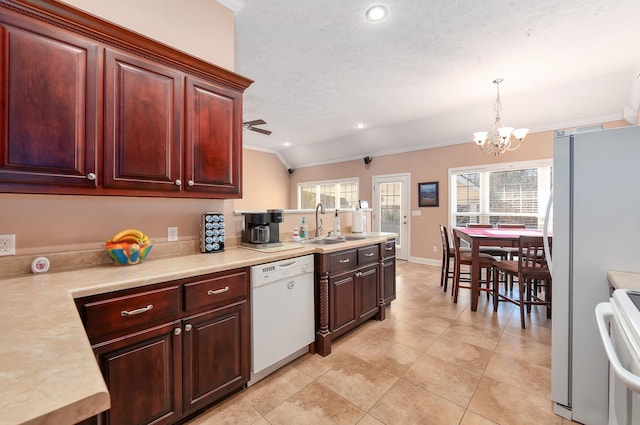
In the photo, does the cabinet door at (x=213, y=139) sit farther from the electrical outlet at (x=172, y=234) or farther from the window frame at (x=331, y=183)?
the window frame at (x=331, y=183)

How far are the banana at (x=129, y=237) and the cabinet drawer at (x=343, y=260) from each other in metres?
1.37

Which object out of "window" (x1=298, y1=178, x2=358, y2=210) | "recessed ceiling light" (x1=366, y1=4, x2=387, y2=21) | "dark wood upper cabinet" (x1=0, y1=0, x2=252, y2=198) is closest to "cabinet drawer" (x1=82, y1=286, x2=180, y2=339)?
"dark wood upper cabinet" (x1=0, y1=0, x2=252, y2=198)

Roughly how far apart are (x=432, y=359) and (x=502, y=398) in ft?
1.76

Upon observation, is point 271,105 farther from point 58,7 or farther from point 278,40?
point 58,7

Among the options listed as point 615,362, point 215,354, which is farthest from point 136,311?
point 615,362

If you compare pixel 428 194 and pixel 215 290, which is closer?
pixel 215 290

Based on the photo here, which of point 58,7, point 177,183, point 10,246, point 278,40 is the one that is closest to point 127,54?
point 58,7

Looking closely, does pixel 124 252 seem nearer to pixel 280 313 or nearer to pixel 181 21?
pixel 280 313

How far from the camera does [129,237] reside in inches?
66.7

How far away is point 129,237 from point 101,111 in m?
0.73

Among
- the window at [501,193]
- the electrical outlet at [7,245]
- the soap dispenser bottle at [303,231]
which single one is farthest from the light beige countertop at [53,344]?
the window at [501,193]

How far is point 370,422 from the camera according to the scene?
1608 mm

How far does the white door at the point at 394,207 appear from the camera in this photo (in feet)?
20.7

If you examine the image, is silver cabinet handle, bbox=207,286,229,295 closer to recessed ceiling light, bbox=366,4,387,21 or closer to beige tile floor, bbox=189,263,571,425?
beige tile floor, bbox=189,263,571,425
